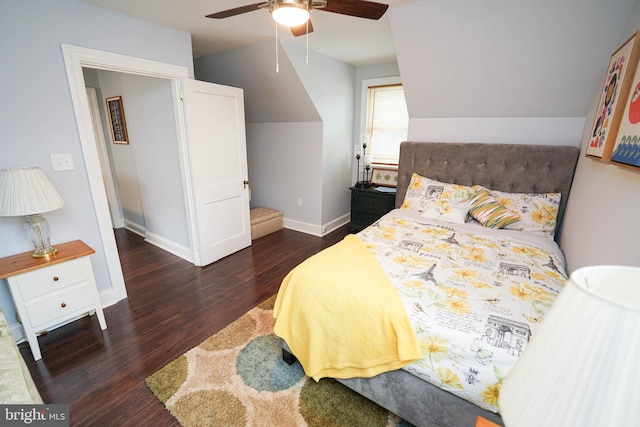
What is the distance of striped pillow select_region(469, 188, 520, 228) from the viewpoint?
2334mm

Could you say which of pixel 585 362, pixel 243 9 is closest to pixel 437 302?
pixel 585 362

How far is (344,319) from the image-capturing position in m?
1.42

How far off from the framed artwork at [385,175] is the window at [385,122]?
3.6 inches

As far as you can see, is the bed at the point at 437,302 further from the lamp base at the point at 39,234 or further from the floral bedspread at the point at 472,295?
the lamp base at the point at 39,234

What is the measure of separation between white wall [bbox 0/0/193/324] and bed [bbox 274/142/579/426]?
181 cm

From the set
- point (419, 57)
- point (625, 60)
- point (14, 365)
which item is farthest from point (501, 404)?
point (419, 57)

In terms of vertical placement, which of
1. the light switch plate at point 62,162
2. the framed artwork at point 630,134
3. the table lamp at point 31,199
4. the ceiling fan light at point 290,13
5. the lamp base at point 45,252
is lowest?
the lamp base at point 45,252

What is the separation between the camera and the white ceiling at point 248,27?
82.3 inches

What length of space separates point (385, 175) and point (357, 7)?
2.81m

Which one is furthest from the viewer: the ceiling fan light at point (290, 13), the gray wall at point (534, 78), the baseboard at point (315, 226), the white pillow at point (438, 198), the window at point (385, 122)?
the baseboard at point (315, 226)

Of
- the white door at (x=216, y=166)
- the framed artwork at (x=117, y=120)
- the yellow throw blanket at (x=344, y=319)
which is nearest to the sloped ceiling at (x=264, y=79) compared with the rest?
the white door at (x=216, y=166)

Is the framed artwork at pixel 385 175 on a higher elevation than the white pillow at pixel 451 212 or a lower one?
higher

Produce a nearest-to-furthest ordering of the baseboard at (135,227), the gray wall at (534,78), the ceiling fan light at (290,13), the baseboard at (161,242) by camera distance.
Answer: the ceiling fan light at (290,13)
the gray wall at (534,78)
the baseboard at (161,242)
the baseboard at (135,227)

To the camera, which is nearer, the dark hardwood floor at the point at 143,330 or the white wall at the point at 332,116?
the dark hardwood floor at the point at 143,330
